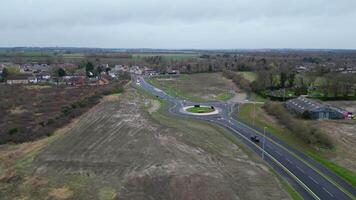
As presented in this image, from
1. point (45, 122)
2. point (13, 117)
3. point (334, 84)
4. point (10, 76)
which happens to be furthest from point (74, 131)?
point (10, 76)

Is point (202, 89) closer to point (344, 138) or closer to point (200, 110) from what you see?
point (200, 110)

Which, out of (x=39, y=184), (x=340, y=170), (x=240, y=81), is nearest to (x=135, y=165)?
(x=39, y=184)

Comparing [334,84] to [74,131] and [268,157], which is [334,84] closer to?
[268,157]

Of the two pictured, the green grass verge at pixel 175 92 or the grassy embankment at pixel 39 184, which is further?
the green grass verge at pixel 175 92

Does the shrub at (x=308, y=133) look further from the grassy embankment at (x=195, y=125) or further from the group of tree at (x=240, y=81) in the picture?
the group of tree at (x=240, y=81)

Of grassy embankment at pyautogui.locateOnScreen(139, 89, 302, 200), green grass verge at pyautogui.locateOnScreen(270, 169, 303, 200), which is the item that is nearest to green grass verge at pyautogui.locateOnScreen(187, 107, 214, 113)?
grassy embankment at pyautogui.locateOnScreen(139, 89, 302, 200)

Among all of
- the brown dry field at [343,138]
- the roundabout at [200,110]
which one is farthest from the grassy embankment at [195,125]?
the brown dry field at [343,138]
